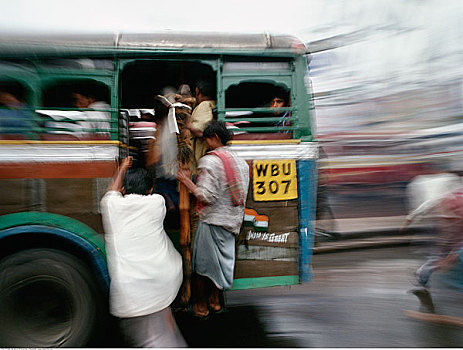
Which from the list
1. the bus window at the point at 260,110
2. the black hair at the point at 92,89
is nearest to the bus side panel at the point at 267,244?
the bus window at the point at 260,110

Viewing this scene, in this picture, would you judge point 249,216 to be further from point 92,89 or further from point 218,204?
→ point 92,89

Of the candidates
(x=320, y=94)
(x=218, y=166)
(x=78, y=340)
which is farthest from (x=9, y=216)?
(x=320, y=94)

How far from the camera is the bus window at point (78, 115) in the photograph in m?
2.80

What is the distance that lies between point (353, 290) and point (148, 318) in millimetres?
3458

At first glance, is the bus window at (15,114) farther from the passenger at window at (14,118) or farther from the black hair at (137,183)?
the black hair at (137,183)

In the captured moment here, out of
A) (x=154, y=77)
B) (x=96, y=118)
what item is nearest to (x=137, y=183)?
(x=96, y=118)

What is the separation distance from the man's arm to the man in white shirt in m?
0.16

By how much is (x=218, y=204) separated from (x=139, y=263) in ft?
2.51

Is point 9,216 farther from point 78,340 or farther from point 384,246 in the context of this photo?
point 384,246

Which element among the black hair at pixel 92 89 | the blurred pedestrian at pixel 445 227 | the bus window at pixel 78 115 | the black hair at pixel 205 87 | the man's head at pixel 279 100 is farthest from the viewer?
the blurred pedestrian at pixel 445 227

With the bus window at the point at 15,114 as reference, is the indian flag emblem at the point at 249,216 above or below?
below

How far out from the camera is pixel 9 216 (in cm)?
267

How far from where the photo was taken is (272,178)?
302 centimetres

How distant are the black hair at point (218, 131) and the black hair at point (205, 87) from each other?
1.71 ft
